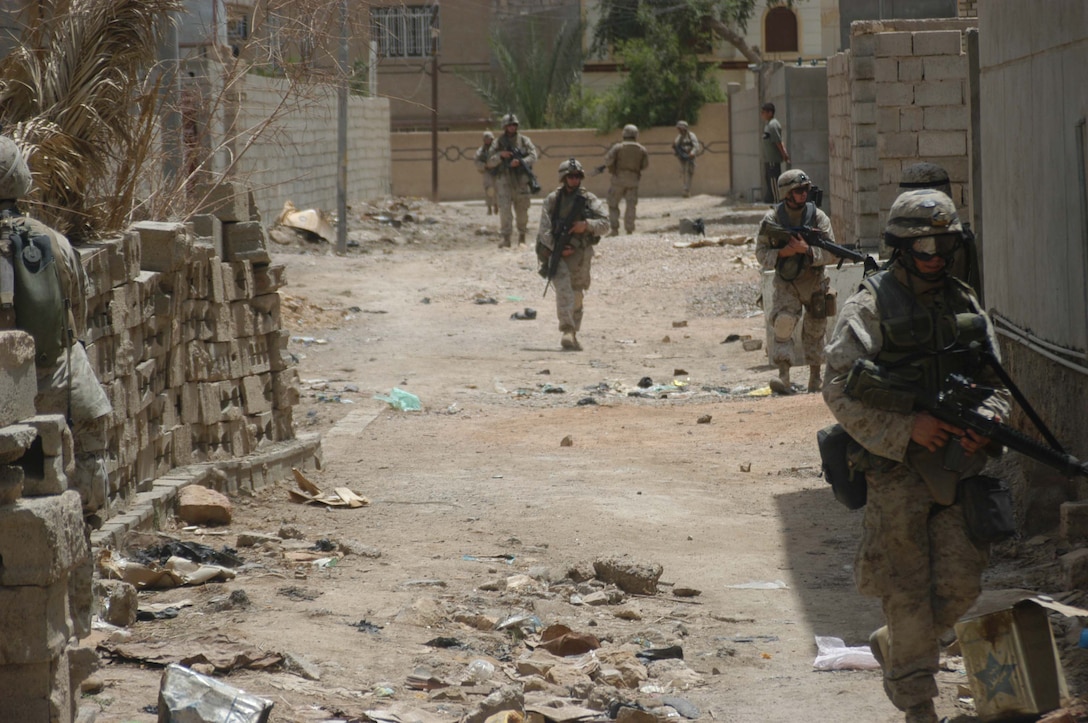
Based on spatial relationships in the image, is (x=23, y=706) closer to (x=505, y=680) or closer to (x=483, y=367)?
(x=505, y=680)

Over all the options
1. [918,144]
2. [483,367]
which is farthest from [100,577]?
[918,144]

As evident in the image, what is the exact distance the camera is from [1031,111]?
6.06 meters

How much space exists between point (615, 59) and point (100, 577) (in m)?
33.9

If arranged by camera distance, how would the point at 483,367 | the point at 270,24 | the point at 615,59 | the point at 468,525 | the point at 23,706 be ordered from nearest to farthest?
the point at 23,706
the point at 468,525
the point at 270,24
the point at 483,367
the point at 615,59

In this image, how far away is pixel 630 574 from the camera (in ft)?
18.6

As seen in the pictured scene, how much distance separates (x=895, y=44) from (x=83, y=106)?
8.11 m

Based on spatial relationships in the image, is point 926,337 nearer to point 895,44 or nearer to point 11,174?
point 11,174

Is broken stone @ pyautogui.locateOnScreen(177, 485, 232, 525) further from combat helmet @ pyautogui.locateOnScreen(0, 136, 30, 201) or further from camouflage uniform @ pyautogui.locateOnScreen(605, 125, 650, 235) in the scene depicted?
camouflage uniform @ pyautogui.locateOnScreen(605, 125, 650, 235)

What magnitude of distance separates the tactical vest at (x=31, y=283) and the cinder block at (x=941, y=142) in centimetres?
927

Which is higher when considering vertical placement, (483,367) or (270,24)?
(270,24)

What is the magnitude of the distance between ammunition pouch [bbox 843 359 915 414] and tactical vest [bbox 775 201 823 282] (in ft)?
19.3

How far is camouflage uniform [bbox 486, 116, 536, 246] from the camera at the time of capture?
20.0m

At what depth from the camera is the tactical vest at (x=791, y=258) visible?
9.49 meters

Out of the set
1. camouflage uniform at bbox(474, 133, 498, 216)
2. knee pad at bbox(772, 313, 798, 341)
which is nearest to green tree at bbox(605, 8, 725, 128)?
camouflage uniform at bbox(474, 133, 498, 216)
